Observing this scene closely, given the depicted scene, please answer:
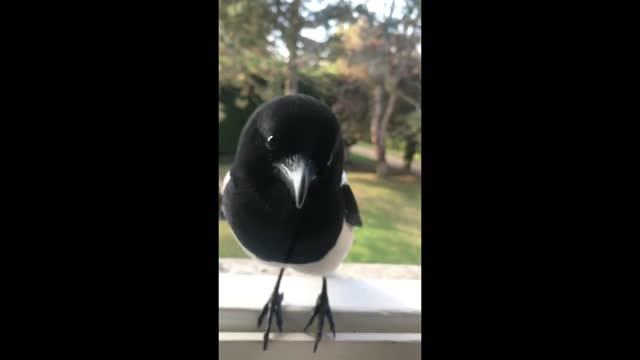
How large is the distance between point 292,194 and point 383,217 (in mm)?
468

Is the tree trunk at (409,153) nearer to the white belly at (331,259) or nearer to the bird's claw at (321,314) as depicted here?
the white belly at (331,259)

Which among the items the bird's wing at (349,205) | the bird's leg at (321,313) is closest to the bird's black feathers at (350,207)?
the bird's wing at (349,205)

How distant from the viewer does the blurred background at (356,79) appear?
2.84ft

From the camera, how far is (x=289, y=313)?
0.70 m

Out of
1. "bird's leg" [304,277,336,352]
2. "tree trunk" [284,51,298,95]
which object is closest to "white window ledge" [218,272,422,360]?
"bird's leg" [304,277,336,352]

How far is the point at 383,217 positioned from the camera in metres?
1.00

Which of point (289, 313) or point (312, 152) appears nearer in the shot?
point (312, 152)

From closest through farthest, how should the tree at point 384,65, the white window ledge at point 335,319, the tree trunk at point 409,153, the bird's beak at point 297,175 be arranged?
the bird's beak at point 297,175 < the white window ledge at point 335,319 < the tree trunk at point 409,153 < the tree at point 384,65

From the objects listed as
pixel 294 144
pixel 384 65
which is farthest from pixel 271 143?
pixel 384 65
